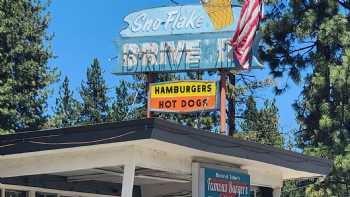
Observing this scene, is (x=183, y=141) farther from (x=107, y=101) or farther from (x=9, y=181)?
(x=107, y=101)

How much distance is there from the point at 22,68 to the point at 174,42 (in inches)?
264

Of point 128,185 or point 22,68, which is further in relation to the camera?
point 22,68

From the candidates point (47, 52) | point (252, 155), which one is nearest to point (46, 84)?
point (47, 52)

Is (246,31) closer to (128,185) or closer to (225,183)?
(225,183)

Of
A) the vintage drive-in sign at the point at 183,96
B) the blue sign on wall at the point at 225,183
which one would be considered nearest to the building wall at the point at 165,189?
the vintage drive-in sign at the point at 183,96

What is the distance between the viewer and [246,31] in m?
21.3

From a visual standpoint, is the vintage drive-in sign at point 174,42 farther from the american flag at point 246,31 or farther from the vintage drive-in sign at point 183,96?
the vintage drive-in sign at point 183,96

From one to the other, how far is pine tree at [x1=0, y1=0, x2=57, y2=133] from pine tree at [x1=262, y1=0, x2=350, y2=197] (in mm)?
8439

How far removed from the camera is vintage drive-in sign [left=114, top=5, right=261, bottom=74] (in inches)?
832

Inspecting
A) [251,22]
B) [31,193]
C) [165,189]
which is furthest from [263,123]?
[31,193]

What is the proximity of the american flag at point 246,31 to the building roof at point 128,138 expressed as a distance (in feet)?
22.3

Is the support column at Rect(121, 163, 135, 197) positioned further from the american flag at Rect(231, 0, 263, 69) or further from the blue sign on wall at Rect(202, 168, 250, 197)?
the american flag at Rect(231, 0, 263, 69)

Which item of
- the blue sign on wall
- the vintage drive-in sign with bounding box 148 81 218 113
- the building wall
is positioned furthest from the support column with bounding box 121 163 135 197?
the vintage drive-in sign with bounding box 148 81 218 113

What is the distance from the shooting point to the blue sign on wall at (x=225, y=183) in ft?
46.0
